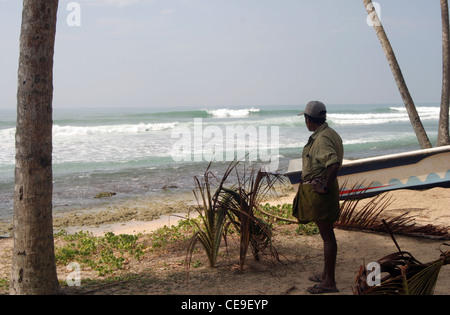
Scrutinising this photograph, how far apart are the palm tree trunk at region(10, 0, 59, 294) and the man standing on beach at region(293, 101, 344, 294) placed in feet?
7.54

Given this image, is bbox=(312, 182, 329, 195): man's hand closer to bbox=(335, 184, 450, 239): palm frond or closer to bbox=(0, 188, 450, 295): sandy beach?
bbox=(0, 188, 450, 295): sandy beach

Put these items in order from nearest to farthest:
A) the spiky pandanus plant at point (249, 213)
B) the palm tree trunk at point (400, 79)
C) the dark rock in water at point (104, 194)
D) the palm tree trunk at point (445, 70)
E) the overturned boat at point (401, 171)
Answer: the spiky pandanus plant at point (249, 213), the overturned boat at point (401, 171), the palm tree trunk at point (400, 79), the palm tree trunk at point (445, 70), the dark rock in water at point (104, 194)

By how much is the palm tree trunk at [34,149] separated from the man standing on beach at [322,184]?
90.5 inches

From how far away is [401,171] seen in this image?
8.50m

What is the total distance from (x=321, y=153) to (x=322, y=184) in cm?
28

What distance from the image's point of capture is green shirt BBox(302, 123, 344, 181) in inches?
151

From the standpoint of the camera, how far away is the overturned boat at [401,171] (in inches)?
331

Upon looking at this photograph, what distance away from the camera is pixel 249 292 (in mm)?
4176

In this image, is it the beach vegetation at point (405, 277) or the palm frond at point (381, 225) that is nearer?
the beach vegetation at point (405, 277)

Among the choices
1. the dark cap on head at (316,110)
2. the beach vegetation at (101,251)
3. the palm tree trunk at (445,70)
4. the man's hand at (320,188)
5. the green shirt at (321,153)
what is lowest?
the beach vegetation at (101,251)

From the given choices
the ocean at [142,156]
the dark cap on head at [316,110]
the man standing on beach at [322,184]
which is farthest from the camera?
the ocean at [142,156]

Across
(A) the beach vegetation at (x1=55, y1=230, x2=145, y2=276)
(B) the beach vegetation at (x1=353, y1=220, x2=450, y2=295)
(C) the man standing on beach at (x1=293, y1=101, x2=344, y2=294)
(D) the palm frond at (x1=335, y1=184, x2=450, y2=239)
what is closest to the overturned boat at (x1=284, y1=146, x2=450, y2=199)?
(D) the palm frond at (x1=335, y1=184, x2=450, y2=239)

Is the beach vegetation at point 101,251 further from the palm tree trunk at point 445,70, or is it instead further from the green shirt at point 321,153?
the palm tree trunk at point 445,70

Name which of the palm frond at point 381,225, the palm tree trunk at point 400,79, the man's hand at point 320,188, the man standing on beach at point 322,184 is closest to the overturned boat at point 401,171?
the palm tree trunk at point 400,79
